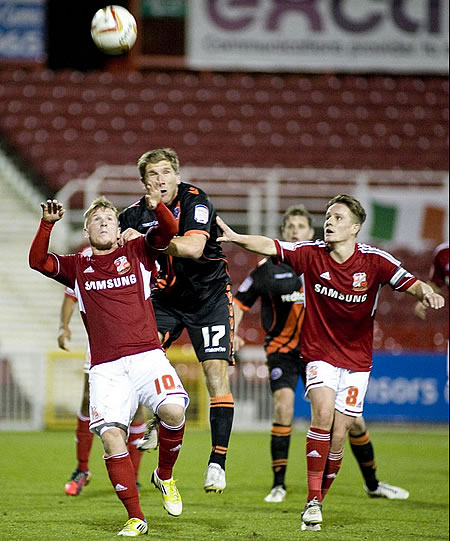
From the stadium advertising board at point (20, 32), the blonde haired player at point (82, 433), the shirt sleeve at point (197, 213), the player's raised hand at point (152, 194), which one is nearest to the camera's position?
the player's raised hand at point (152, 194)

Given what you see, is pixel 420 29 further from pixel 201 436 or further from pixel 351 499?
pixel 351 499

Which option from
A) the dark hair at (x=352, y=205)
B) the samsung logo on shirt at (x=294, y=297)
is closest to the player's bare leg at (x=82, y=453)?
the samsung logo on shirt at (x=294, y=297)

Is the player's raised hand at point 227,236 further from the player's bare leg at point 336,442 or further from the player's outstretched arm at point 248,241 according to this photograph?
the player's bare leg at point 336,442

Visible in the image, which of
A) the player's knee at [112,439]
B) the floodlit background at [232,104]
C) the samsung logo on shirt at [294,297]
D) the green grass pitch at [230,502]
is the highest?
the floodlit background at [232,104]

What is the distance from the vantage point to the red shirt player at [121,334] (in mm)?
5871

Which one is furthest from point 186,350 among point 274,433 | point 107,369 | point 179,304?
point 107,369

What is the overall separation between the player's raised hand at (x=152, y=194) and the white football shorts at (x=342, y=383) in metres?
1.63

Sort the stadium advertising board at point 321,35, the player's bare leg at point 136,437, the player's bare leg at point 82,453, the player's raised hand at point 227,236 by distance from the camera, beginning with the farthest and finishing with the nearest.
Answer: the stadium advertising board at point 321,35
the player's bare leg at point 82,453
the player's bare leg at point 136,437
the player's raised hand at point 227,236

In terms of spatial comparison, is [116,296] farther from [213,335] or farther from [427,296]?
[427,296]

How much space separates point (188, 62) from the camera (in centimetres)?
1962

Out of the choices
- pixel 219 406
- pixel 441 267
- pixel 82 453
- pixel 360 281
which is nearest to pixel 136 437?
pixel 82 453

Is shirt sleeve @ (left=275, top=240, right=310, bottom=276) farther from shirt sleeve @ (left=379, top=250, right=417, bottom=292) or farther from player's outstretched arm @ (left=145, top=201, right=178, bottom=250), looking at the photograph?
player's outstretched arm @ (left=145, top=201, right=178, bottom=250)

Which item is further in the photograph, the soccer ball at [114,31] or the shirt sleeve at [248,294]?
the shirt sleeve at [248,294]

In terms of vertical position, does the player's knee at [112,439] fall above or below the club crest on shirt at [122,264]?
below
